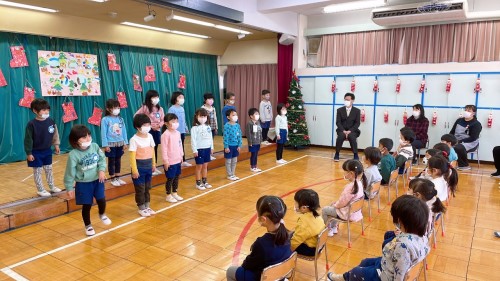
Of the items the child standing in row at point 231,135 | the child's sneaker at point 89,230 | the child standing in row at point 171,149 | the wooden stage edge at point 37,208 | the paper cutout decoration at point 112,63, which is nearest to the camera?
the child's sneaker at point 89,230

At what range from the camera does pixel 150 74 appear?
876 cm

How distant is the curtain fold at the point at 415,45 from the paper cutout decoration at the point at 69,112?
5780mm

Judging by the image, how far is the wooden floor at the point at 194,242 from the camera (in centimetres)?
296

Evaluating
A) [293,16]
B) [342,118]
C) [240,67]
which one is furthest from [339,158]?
[240,67]

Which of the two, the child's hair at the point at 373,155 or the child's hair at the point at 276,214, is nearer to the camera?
the child's hair at the point at 276,214

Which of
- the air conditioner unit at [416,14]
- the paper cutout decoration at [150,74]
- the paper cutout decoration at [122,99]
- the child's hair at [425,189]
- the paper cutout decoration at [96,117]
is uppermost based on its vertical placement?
the air conditioner unit at [416,14]

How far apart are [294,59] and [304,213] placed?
6.82 m

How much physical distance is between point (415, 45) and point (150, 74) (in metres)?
6.15

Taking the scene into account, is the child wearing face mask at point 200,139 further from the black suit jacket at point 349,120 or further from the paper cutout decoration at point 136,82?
the paper cutout decoration at point 136,82

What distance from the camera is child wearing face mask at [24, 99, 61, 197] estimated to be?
13.5 feet

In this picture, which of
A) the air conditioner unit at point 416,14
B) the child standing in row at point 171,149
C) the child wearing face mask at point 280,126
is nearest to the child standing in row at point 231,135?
the child standing in row at point 171,149

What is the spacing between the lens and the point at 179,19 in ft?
22.8

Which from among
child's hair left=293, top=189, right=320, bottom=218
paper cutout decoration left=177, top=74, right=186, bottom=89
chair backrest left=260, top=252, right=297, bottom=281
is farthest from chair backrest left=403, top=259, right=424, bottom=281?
paper cutout decoration left=177, top=74, right=186, bottom=89

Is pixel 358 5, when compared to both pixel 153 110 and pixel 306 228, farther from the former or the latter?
pixel 306 228
